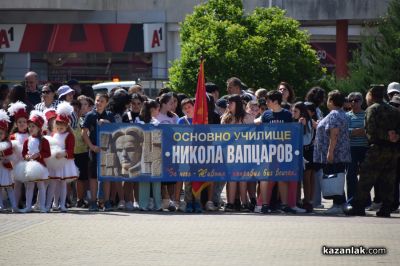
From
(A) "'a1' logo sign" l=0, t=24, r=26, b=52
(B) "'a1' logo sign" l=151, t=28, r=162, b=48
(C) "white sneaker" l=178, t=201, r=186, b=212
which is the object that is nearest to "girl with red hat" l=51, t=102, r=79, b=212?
(C) "white sneaker" l=178, t=201, r=186, b=212

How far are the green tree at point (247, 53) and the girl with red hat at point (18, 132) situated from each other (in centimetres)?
2049

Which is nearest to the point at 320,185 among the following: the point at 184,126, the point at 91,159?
the point at 184,126

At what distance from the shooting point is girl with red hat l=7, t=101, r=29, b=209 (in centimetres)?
1942

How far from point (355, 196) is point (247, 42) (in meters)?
22.4

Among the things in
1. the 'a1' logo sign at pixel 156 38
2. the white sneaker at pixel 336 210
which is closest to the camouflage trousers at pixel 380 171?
the white sneaker at pixel 336 210

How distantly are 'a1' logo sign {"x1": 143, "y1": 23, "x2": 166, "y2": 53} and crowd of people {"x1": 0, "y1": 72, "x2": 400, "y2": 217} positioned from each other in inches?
1398

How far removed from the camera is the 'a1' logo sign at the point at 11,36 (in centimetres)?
5688

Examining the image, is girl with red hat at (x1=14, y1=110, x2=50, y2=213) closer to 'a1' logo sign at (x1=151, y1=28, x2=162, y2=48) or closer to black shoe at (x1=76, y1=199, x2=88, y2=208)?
black shoe at (x1=76, y1=199, x2=88, y2=208)

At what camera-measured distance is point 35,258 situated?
13.6 metres

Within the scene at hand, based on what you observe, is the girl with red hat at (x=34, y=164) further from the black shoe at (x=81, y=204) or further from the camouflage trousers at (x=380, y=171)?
the camouflage trousers at (x=380, y=171)

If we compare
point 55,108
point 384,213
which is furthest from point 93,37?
point 384,213

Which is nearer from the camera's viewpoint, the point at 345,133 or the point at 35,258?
the point at 35,258

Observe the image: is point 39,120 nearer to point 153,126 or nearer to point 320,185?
point 153,126

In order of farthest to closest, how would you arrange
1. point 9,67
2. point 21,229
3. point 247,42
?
1. point 9,67
2. point 247,42
3. point 21,229
